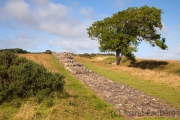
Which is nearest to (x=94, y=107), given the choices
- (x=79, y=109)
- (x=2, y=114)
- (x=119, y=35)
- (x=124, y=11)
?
(x=79, y=109)

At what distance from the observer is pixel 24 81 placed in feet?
31.2

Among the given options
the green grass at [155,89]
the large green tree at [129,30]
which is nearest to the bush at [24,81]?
the green grass at [155,89]

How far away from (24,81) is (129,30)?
33388mm

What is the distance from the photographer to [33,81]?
983 cm

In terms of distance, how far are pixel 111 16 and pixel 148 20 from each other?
26.1ft

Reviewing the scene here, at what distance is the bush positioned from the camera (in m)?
9.39

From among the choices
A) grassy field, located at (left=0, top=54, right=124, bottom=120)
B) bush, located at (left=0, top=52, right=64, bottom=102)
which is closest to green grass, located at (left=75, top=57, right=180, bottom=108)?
grassy field, located at (left=0, top=54, right=124, bottom=120)

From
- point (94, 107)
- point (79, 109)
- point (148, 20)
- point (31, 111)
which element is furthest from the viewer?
point (148, 20)

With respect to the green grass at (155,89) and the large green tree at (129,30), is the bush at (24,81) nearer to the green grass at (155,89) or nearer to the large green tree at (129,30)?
the green grass at (155,89)

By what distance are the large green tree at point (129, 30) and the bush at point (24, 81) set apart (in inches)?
1133

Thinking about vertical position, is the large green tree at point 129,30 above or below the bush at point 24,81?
above

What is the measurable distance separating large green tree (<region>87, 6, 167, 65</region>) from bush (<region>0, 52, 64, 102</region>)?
94.4 ft

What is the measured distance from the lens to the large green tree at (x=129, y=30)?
3788 centimetres

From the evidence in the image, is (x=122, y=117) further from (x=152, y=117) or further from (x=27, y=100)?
(x=27, y=100)
